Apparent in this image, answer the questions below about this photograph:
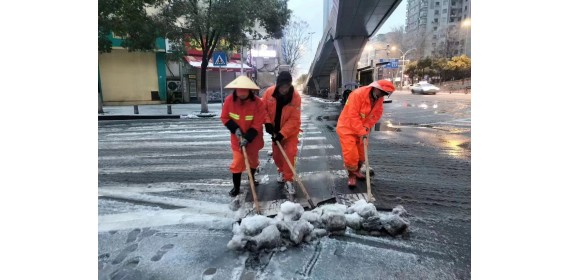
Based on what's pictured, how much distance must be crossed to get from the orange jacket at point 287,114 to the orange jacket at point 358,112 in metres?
0.61

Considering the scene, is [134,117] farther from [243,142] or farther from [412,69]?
[412,69]

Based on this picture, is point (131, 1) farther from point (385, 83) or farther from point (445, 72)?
point (445, 72)

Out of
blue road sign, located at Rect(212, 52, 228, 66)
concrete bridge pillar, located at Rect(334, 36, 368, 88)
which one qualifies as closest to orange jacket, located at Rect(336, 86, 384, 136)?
blue road sign, located at Rect(212, 52, 228, 66)

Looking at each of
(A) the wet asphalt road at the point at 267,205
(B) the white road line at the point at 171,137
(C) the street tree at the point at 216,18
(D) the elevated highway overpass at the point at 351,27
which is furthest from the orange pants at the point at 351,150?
(D) the elevated highway overpass at the point at 351,27

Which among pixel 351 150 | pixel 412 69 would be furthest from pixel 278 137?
pixel 412 69

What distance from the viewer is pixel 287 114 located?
3906 mm

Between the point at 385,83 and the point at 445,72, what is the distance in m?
45.0

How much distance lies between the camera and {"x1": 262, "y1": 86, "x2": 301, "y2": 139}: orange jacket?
3.87 metres

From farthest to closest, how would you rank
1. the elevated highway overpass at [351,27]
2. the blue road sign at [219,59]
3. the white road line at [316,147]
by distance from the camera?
the elevated highway overpass at [351,27], the blue road sign at [219,59], the white road line at [316,147]

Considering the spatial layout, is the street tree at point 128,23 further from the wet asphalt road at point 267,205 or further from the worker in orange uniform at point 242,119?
the worker in orange uniform at point 242,119

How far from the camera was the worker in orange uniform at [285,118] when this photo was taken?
386 centimetres

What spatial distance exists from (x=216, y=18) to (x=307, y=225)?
11.7 meters

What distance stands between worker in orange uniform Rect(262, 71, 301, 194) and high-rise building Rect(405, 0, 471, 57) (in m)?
47.9

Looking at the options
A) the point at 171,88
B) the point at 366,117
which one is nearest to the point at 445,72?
the point at 171,88
